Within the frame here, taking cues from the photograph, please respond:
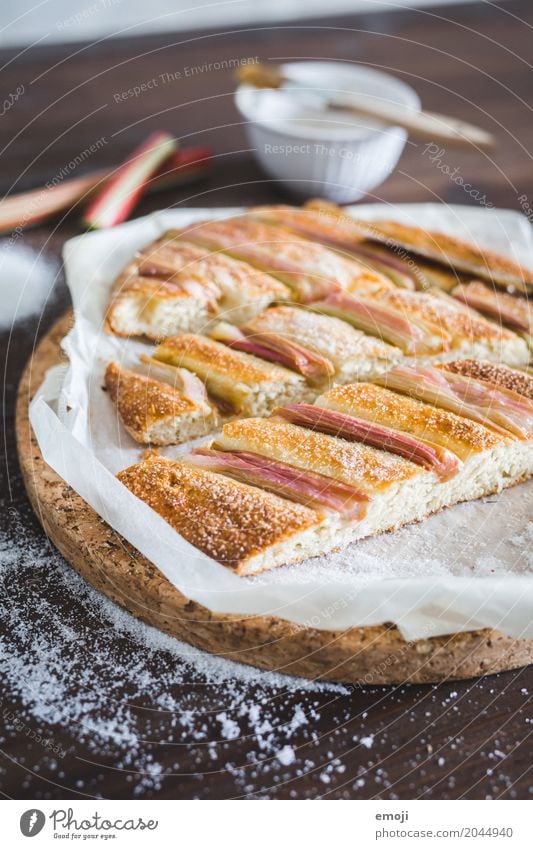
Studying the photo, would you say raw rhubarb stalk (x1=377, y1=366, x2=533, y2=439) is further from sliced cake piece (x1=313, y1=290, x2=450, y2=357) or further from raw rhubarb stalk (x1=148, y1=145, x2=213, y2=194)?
raw rhubarb stalk (x1=148, y1=145, x2=213, y2=194)

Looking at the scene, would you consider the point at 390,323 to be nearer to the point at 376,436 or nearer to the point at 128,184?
the point at 376,436

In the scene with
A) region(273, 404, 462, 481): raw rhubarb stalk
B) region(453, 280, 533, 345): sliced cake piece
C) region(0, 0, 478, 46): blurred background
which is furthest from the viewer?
region(0, 0, 478, 46): blurred background

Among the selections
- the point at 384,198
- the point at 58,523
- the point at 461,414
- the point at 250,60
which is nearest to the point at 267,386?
the point at 461,414

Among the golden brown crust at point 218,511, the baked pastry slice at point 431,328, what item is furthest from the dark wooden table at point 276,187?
the baked pastry slice at point 431,328

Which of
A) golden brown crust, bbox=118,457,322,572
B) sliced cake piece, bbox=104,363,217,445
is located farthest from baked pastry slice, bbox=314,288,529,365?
golden brown crust, bbox=118,457,322,572

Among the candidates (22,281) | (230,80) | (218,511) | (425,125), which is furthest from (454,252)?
(230,80)

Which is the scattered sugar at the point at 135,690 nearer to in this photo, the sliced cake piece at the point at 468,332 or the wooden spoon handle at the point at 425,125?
the sliced cake piece at the point at 468,332
